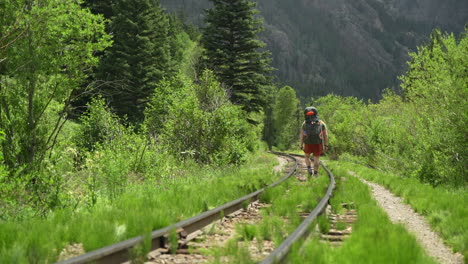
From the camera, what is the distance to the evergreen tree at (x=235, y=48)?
86.4 ft

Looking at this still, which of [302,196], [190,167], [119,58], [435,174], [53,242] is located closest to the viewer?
[53,242]

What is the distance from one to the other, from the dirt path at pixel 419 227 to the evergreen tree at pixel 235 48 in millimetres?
17924

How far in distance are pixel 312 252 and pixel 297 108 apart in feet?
303

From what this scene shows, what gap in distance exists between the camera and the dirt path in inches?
166

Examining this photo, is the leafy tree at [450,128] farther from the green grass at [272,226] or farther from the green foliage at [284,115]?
the green foliage at [284,115]

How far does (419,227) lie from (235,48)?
22.5 metres

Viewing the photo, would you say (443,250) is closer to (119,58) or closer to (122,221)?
(122,221)

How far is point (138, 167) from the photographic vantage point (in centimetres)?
1208

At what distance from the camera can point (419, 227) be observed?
5.82 m

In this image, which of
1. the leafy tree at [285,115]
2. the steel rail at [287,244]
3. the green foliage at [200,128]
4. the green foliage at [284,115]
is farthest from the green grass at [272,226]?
the green foliage at [284,115]

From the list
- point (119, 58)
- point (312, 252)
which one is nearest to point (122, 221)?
point (312, 252)

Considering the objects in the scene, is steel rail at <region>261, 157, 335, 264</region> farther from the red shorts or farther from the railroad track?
the red shorts

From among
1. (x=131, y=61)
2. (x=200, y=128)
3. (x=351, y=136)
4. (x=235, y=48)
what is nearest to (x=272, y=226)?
(x=200, y=128)

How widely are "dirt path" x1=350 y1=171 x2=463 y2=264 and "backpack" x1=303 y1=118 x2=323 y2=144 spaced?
2.80m
